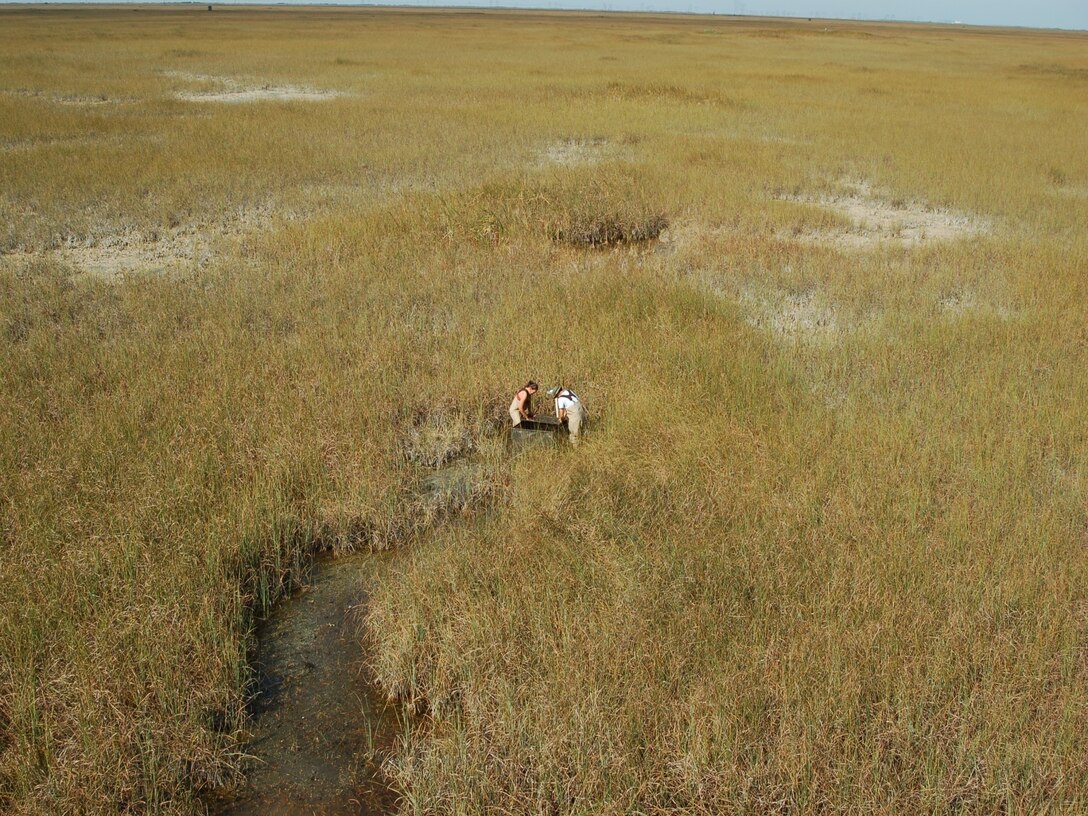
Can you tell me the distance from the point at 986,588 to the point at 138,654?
393 cm

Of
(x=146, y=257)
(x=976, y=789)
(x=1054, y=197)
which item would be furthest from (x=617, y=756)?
(x=1054, y=197)

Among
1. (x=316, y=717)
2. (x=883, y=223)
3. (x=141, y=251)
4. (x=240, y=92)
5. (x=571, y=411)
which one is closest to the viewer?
(x=316, y=717)

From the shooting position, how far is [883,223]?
12.1m

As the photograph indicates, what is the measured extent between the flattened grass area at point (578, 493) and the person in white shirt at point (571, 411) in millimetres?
130

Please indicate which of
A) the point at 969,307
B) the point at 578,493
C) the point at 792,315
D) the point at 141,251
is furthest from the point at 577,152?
the point at 578,493

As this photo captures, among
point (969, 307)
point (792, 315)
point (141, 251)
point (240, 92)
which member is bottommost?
point (792, 315)

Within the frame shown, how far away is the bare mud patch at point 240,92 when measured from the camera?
23.5 meters

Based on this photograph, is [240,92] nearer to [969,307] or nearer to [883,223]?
[883,223]

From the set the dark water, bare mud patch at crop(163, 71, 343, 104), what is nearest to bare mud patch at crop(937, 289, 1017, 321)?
the dark water

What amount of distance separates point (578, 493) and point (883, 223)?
9.14m

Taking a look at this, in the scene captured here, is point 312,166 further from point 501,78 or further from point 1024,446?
point 501,78

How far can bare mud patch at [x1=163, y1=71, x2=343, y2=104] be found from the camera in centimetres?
2345

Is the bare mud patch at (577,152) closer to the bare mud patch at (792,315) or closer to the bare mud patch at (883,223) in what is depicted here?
the bare mud patch at (883,223)

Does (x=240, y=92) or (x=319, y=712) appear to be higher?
(x=240, y=92)
